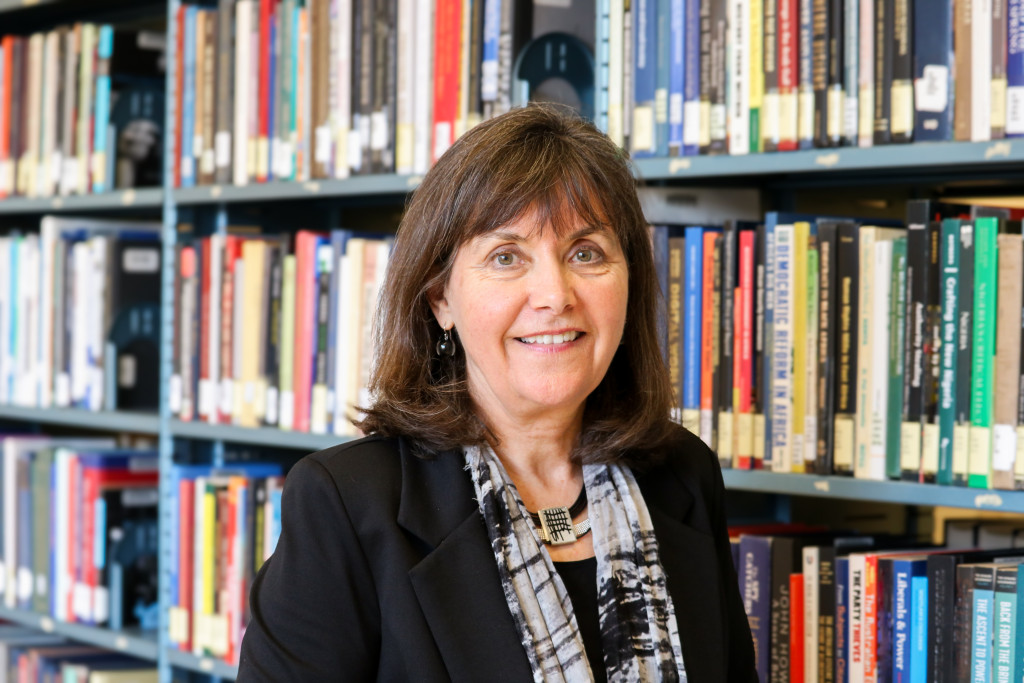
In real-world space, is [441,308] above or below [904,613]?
above

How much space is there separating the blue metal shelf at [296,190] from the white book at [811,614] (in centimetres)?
91

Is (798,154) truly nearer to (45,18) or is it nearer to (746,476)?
(746,476)

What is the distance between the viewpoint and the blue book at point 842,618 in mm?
1701

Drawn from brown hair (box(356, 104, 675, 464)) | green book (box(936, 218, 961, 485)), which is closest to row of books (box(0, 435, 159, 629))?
brown hair (box(356, 104, 675, 464))

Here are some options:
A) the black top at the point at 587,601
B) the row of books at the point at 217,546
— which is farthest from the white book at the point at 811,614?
the row of books at the point at 217,546

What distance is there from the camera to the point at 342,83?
2260mm

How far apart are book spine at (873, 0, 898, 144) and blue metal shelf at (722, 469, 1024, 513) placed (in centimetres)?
49

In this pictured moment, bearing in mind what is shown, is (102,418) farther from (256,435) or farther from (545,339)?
(545,339)

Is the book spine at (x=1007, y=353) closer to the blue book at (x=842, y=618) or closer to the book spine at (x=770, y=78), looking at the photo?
the blue book at (x=842, y=618)

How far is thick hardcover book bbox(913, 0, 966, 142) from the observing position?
1.61 m

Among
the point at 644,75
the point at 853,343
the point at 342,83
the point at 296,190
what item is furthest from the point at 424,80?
the point at 853,343

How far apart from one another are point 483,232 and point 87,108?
1687 millimetres

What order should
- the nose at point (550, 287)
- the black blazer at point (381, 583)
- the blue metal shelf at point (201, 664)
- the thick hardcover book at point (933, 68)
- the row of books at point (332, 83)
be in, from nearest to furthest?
the black blazer at point (381, 583), the nose at point (550, 287), the thick hardcover book at point (933, 68), the row of books at point (332, 83), the blue metal shelf at point (201, 664)

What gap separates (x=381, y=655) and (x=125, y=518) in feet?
5.01
